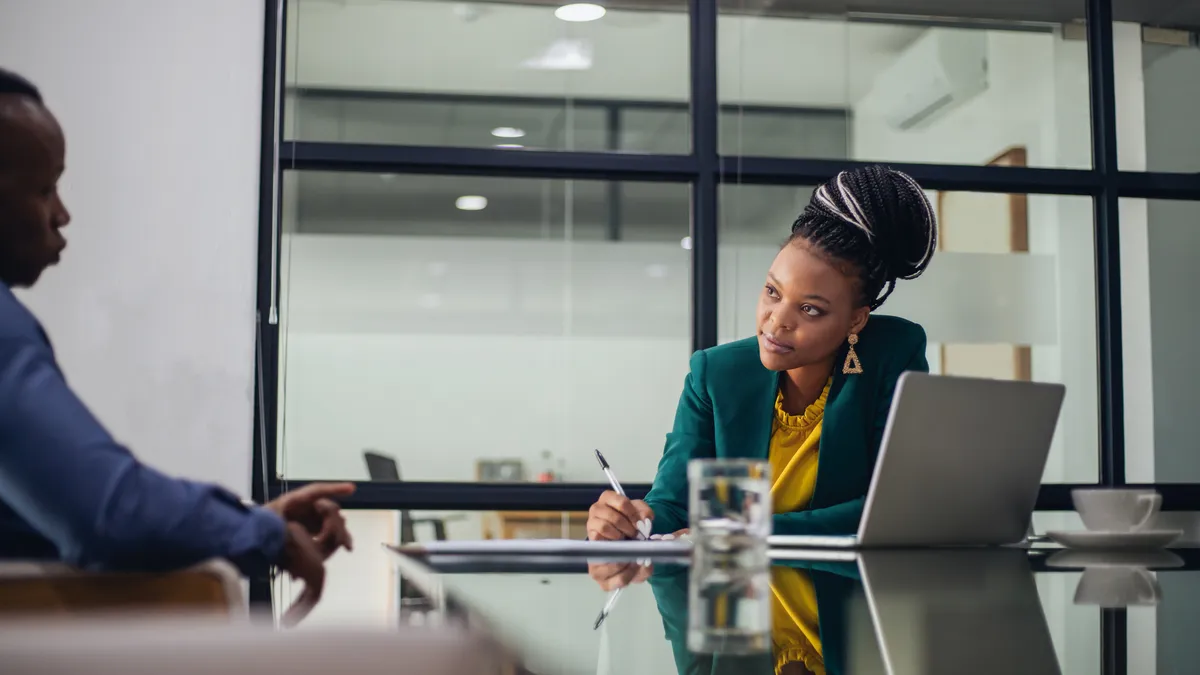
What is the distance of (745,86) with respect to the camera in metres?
3.61

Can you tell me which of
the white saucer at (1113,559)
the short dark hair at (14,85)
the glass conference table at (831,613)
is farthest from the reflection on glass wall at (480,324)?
the short dark hair at (14,85)

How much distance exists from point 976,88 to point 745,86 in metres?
0.78

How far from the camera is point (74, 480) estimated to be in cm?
85

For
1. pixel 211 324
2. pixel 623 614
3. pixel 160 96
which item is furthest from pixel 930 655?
pixel 160 96

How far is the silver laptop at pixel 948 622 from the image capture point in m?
0.74

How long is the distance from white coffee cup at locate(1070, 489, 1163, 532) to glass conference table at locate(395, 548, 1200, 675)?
1.28ft

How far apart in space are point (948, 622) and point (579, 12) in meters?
2.95

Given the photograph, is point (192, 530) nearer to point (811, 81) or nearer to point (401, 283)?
point (401, 283)

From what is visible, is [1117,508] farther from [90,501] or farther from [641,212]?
[641,212]

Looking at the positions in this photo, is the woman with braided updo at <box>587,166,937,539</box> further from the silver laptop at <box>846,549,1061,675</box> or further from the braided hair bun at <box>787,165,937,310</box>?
the silver laptop at <box>846,549,1061,675</box>

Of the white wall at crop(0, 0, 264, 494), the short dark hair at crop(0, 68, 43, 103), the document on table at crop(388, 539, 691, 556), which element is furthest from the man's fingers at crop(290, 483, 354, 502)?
the white wall at crop(0, 0, 264, 494)

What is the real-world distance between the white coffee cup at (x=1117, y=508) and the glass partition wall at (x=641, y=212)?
163 cm

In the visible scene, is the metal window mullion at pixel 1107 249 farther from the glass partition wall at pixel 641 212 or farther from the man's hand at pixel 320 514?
the man's hand at pixel 320 514

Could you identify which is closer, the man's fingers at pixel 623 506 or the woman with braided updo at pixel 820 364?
the man's fingers at pixel 623 506
